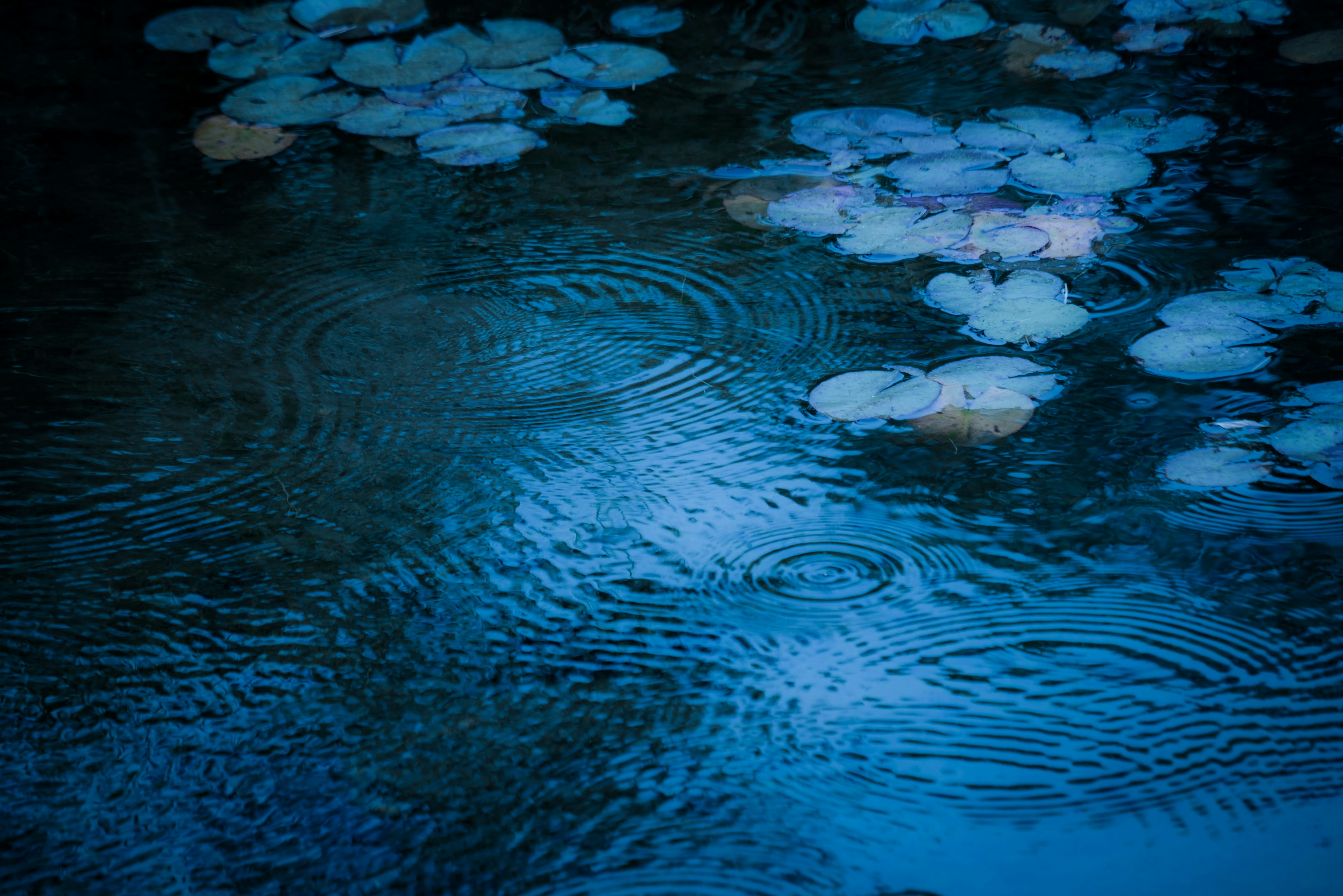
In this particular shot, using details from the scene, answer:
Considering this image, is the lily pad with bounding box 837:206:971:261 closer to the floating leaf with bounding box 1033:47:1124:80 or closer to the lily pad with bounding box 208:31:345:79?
the floating leaf with bounding box 1033:47:1124:80

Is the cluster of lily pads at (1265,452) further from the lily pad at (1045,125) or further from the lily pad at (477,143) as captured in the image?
the lily pad at (477,143)

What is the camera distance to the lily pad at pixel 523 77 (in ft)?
8.90

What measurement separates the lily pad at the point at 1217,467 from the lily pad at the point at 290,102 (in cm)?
212

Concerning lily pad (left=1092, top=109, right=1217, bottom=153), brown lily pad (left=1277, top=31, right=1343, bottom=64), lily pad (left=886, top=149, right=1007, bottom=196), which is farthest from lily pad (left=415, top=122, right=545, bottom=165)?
brown lily pad (left=1277, top=31, right=1343, bottom=64)

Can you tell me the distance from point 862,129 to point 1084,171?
1.71 feet

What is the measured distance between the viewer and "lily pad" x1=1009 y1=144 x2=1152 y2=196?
2203 mm

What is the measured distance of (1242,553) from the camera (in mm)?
1423

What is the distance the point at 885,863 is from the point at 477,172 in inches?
73.3

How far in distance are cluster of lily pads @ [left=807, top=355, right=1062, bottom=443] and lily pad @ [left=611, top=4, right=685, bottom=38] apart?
1604mm

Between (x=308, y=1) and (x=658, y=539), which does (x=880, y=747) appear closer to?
(x=658, y=539)

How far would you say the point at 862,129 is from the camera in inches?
96.4

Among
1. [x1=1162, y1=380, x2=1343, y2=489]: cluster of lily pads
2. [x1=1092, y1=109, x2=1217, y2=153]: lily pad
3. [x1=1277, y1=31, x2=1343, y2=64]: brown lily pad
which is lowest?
[x1=1162, y1=380, x2=1343, y2=489]: cluster of lily pads

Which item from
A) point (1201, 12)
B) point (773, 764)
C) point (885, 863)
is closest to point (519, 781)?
point (773, 764)

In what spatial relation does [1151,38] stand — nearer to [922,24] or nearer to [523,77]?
[922,24]
